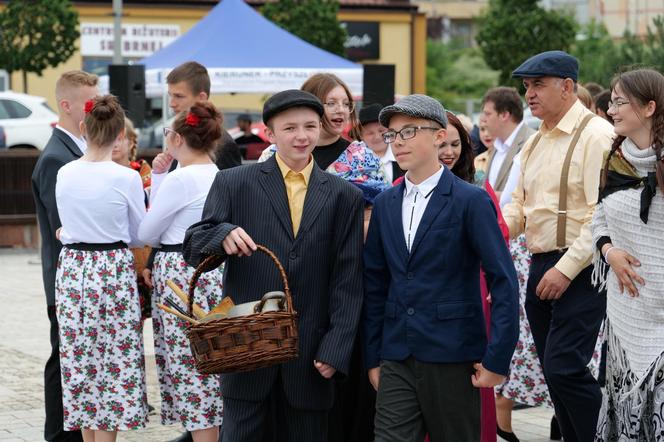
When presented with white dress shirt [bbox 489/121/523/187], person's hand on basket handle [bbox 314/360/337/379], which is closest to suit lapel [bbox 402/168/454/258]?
person's hand on basket handle [bbox 314/360/337/379]

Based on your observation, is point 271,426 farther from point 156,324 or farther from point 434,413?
point 156,324

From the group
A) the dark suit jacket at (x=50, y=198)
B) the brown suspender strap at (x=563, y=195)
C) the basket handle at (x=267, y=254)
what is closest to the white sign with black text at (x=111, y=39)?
the dark suit jacket at (x=50, y=198)

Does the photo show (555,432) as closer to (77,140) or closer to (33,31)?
(77,140)

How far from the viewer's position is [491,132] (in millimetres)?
9109

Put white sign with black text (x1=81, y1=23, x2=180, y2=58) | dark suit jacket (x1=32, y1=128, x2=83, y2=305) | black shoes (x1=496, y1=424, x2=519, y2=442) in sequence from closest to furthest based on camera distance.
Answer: dark suit jacket (x1=32, y1=128, x2=83, y2=305)
black shoes (x1=496, y1=424, x2=519, y2=442)
white sign with black text (x1=81, y1=23, x2=180, y2=58)

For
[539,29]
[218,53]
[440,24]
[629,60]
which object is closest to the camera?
[629,60]

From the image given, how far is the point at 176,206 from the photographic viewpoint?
675cm

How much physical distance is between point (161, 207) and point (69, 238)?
0.51 metres

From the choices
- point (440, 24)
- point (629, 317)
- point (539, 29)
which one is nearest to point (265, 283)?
point (629, 317)

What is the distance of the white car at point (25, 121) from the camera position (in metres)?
28.0

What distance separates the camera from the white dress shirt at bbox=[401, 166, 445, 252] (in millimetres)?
5113

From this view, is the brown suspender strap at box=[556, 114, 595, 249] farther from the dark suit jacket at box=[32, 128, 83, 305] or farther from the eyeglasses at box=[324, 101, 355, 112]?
the dark suit jacket at box=[32, 128, 83, 305]

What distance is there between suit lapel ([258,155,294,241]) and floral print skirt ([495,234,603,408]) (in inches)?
126

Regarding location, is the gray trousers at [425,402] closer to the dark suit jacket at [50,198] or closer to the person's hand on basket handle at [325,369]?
the person's hand on basket handle at [325,369]
